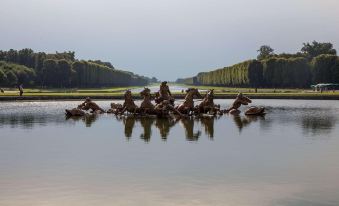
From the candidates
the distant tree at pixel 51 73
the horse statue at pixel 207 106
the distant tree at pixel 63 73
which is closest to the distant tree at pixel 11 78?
the distant tree at pixel 51 73

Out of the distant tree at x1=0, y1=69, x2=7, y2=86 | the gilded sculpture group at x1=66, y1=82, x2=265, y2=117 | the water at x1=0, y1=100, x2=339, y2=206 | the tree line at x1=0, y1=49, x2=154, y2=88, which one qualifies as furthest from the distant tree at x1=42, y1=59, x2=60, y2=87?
the water at x1=0, y1=100, x2=339, y2=206

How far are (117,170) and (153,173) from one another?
3.03 ft

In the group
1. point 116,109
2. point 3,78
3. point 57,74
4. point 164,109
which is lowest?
point 116,109

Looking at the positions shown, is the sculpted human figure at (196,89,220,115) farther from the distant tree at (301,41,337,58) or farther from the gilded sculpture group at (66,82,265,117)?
the distant tree at (301,41,337,58)

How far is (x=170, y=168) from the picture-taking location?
11.8 meters

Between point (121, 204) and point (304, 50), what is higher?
point (304, 50)

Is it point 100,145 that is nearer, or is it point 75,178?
point 75,178

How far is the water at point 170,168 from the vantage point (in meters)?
9.37

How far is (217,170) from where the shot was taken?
11.6 m

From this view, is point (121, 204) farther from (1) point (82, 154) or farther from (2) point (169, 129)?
(2) point (169, 129)

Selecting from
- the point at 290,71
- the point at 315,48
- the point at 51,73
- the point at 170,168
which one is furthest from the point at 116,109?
the point at 315,48

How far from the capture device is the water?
9.37 meters

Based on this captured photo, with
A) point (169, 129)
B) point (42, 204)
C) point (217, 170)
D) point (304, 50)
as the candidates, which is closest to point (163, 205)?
point (42, 204)

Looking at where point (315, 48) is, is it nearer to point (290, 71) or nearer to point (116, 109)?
point (290, 71)
